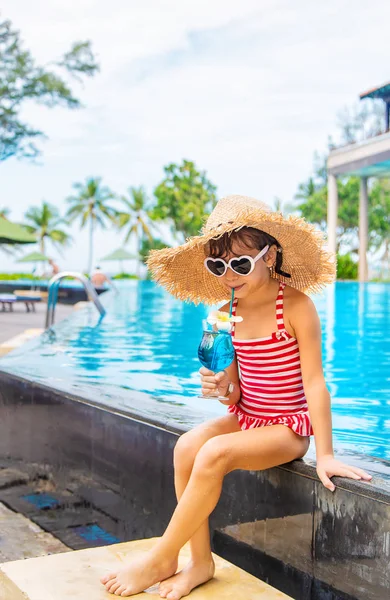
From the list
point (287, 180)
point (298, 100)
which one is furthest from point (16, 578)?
point (287, 180)

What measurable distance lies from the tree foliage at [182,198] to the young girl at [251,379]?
4790 cm

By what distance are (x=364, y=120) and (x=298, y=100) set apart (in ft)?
170

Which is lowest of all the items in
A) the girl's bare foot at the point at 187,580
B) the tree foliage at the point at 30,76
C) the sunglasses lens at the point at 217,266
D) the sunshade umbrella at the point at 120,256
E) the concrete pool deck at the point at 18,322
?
the girl's bare foot at the point at 187,580

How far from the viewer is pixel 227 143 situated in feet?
394

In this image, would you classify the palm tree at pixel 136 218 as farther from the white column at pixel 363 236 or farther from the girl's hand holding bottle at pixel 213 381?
the girl's hand holding bottle at pixel 213 381

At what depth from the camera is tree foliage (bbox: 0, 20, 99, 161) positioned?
2494 cm

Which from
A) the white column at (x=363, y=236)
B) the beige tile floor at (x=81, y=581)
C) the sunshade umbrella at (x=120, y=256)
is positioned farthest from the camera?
the sunshade umbrella at (x=120, y=256)

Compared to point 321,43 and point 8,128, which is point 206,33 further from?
point 8,128

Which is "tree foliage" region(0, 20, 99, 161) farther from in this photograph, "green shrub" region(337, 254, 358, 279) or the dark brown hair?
the dark brown hair

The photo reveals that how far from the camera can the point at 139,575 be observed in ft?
7.09

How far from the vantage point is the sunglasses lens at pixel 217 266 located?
245cm

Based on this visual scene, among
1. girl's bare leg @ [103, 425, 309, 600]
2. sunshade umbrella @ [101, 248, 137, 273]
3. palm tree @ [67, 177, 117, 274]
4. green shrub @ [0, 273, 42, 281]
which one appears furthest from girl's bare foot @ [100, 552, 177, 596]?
palm tree @ [67, 177, 117, 274]

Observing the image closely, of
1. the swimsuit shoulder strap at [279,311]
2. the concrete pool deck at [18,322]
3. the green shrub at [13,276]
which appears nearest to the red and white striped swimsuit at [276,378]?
the swimsuit shoulder strap at [279,311]

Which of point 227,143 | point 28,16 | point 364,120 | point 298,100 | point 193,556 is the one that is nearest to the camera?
point 193,556
